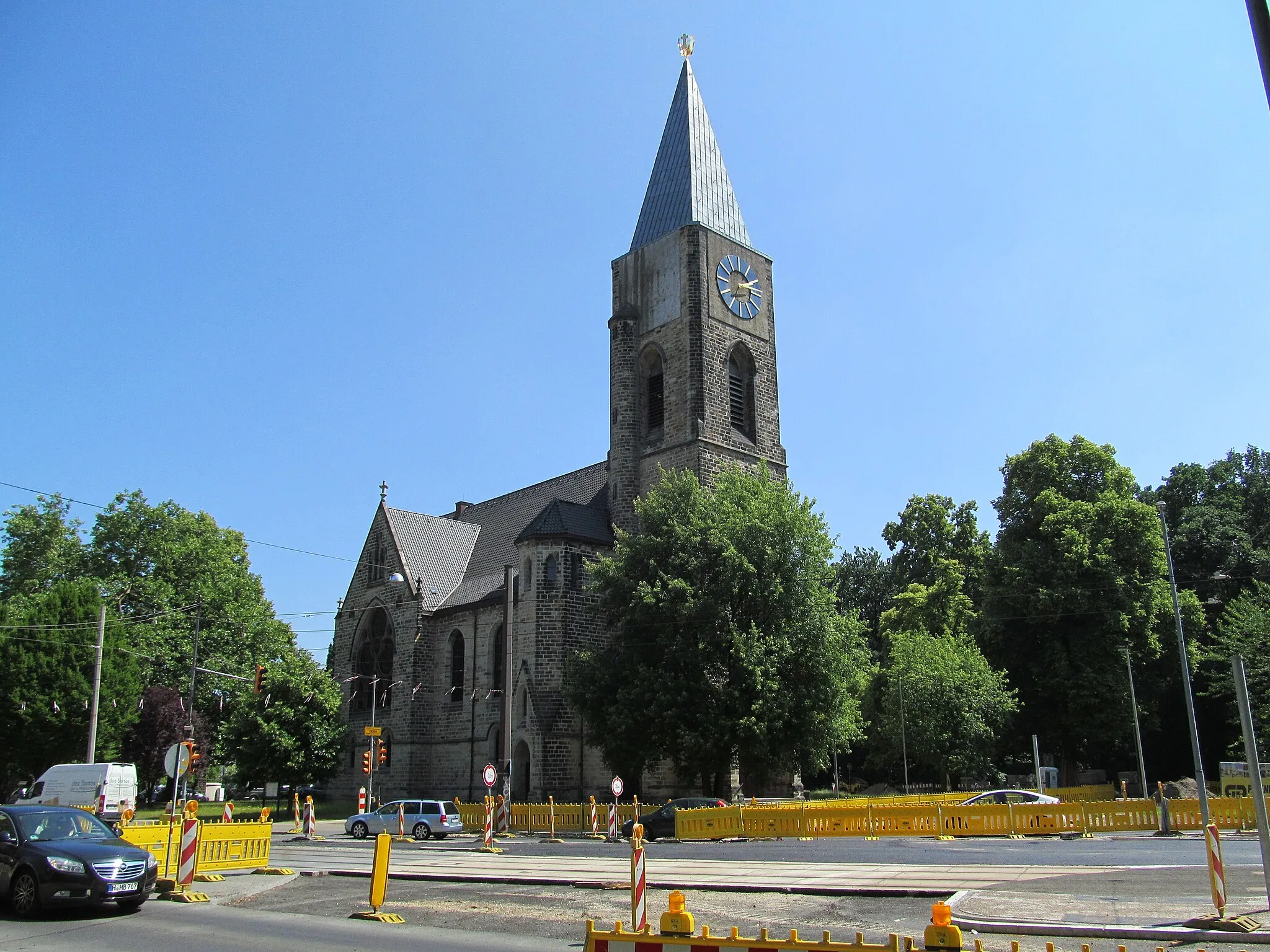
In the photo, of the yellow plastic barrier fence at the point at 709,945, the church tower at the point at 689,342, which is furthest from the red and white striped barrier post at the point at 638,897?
the church tower at the point at 689,342

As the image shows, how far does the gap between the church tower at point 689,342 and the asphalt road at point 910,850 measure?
16.9m

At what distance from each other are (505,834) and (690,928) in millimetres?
24109

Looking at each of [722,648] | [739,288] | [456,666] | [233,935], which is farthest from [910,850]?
[739,288]

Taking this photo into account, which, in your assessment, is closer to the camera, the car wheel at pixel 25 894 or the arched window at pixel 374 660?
the car wheel at pixel 25 894

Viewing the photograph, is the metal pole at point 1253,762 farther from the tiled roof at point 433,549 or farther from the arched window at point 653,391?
the tiled roof at point 433,549

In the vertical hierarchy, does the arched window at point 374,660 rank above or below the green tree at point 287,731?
above

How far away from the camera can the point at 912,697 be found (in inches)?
1682

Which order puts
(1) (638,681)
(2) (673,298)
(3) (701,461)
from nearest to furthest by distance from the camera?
1. (1) (638,681)
2. (3) (701,461)
3. (2) (673,298)

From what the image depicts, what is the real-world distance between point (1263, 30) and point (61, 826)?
15.0m

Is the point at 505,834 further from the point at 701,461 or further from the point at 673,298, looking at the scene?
the point at 673,298

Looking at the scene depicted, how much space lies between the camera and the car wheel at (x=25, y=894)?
12.2m

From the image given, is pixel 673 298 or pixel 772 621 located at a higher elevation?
pixel 673 298

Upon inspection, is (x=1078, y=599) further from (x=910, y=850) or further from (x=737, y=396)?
(x=910, y=850)

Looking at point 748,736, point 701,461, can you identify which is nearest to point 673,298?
point 701,461
